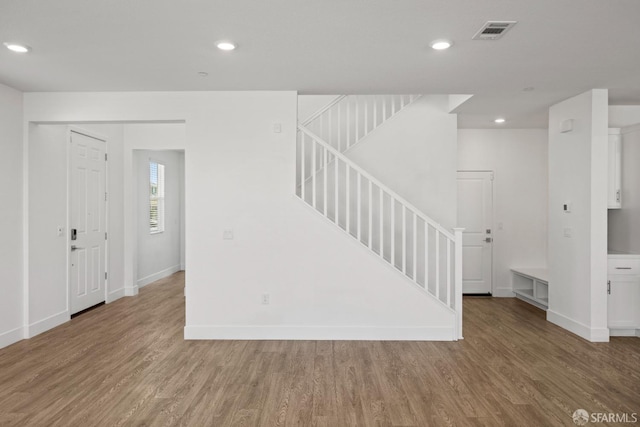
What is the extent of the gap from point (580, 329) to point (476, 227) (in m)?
2.38

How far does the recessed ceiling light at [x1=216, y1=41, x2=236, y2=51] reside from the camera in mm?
3066

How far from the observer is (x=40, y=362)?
3.65m

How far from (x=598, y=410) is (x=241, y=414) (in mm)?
2526

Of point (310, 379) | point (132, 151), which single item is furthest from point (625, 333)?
point (132, 151)

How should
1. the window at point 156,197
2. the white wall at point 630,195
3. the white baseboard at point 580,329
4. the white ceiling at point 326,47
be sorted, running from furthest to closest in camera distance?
the window at point 156,197 < the white wall at point 630,195 < the white baseboard at point 580,329 < the white ceiling at point 326,47

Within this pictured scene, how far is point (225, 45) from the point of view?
3104 millimetres

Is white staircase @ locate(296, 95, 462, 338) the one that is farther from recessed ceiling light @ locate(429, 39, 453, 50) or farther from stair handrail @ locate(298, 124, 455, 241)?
recessed ceiling light @ locate(429, 39, 453, 50)

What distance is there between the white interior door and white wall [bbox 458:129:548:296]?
99mm

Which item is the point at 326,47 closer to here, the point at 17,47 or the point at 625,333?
the point at 17,47

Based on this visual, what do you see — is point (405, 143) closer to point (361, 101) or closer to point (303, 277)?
point (361, 101)

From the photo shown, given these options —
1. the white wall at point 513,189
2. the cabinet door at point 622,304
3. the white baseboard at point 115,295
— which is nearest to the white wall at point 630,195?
the cabinet door at point 622,304

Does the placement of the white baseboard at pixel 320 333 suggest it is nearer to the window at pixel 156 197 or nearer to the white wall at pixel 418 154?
the white wall at pixel 418 154

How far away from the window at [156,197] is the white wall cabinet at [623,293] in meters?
7.23

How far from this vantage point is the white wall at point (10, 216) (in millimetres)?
4086
